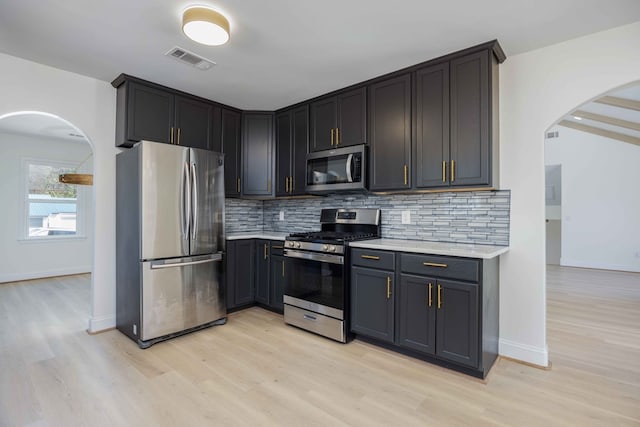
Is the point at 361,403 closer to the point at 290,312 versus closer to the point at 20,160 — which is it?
the point at 290,312

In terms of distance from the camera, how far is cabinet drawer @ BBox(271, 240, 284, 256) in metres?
3.61

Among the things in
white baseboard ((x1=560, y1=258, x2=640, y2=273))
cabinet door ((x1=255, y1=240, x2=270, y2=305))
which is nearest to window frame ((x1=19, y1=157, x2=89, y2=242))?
cabinet door ((x1=255, y1=240, x2=270, y2=305))

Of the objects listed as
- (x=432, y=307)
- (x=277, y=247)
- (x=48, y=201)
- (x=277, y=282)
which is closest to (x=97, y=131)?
(x=277, y=247)

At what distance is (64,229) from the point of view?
5.88 metres

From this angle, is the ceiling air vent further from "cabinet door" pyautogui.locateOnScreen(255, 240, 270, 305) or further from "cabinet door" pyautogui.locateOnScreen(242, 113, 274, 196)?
"cabinet door" pyautogui.locateOnScreen(255, 240, 270, 305)

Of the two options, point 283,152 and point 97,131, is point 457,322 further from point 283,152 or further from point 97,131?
point 97,131

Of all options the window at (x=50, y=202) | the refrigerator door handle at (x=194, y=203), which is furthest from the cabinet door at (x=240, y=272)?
the window at (x=50, y=202)

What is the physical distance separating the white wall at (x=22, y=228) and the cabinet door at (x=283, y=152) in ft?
11.2

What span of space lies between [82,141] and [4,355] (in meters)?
4.57

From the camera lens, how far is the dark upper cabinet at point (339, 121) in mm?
3211

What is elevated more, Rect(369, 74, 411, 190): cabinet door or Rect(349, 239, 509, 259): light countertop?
Rect(369, 74, 411, 190): cabinet door

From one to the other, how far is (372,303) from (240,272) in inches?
67.3

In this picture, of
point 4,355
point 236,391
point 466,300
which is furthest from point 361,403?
point 4,355

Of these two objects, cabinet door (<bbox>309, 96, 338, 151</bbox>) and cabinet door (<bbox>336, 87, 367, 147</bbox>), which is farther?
cabinet door (<bbox>309, 96, 338, 151</bbox>)
